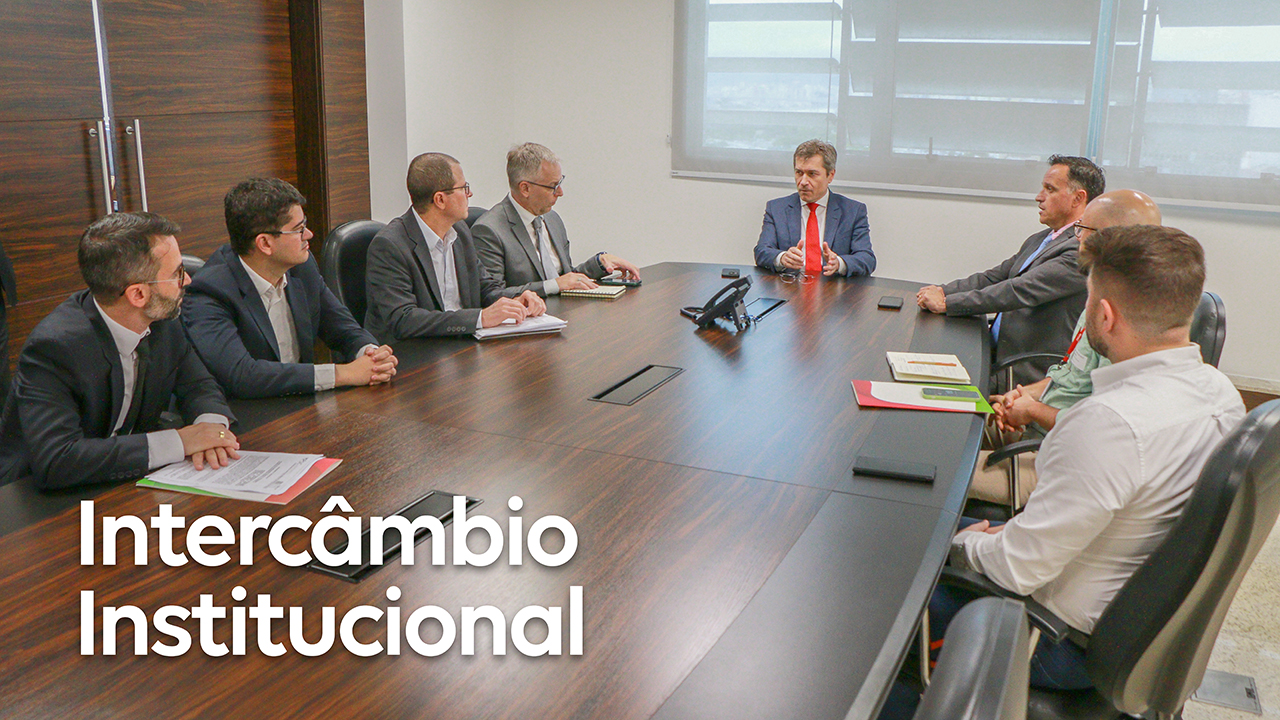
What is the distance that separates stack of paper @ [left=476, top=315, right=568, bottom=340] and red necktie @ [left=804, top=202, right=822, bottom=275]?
1.94 metres

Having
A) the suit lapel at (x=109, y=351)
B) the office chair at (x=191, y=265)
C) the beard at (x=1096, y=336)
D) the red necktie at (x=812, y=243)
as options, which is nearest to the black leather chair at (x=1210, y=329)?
the beard at (x=1096, y=336)

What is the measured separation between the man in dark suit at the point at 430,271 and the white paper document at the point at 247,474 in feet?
3.84

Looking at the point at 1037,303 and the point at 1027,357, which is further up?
the point at 1037,303

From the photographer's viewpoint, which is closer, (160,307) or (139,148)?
(160,307)

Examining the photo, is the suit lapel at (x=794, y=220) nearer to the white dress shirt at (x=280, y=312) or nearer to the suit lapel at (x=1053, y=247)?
the suit lapel at (x=1053, y=247)

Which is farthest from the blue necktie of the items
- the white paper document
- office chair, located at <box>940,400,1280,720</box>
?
the white paper document

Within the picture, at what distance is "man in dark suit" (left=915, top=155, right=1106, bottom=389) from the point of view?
3.46m

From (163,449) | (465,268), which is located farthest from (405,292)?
(163,449)

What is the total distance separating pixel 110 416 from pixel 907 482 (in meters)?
1.76

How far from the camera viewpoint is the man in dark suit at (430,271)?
313 centimetres

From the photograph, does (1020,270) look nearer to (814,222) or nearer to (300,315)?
(814,222)

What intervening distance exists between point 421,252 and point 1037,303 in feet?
7.47

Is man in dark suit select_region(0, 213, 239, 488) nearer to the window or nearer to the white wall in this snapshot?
the white wall

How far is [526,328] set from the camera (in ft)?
10.4
